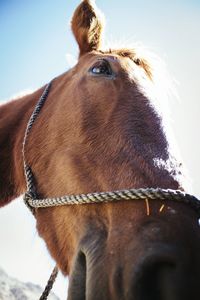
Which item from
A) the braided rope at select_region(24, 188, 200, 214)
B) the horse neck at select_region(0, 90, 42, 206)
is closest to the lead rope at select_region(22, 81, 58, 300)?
the horse neck at select_region(0, 90, 42, 206)

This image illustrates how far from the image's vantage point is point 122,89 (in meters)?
2.43

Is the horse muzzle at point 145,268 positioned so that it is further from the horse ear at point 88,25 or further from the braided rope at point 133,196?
the horse ear at point 88,25

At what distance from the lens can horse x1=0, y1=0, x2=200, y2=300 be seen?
142cm

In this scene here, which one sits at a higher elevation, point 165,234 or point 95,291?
point 165,234

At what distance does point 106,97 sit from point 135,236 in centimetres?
125

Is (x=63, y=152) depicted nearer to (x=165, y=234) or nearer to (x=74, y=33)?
(x=165, y=234)

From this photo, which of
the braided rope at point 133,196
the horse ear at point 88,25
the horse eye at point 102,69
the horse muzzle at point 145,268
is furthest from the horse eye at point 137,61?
the horse muzzle at point 145,268

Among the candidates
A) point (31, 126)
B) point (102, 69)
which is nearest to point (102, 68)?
point (102, 69)

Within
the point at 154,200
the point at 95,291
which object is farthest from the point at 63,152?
the point at 95,291

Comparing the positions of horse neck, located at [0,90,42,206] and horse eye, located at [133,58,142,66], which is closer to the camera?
horse eye, located at [133,58,142,66]

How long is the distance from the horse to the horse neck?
11mm

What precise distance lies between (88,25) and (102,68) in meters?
0.91

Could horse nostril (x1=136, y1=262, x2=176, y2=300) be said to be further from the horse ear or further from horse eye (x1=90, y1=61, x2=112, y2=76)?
the horse ear

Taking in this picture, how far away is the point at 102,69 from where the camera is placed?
2.69 m
